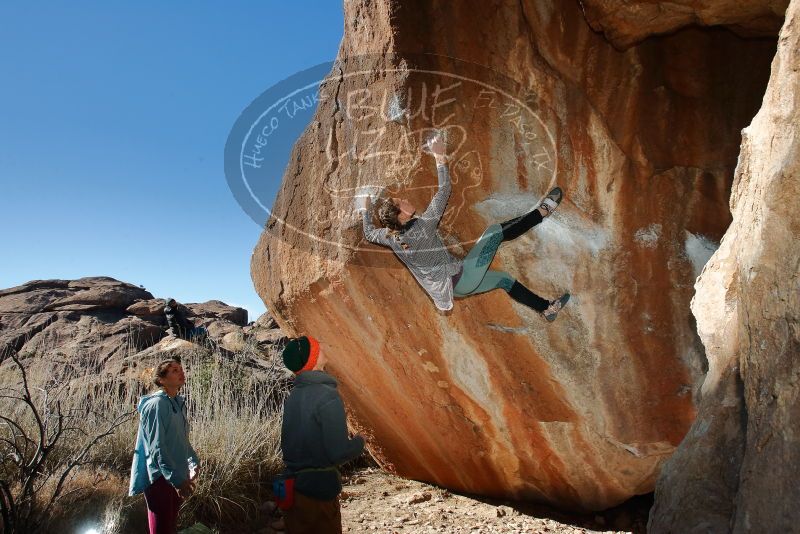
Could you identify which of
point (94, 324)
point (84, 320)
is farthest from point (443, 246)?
point (84, 320)

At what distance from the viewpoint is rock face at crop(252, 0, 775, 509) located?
153 inches

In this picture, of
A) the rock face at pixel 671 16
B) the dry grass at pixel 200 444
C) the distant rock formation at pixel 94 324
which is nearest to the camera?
the rock face at pixel 671 16

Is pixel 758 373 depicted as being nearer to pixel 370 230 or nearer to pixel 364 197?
pixel 370 230

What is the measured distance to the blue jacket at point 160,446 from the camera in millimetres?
2996

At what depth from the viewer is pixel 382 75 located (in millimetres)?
3955

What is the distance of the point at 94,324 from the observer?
424 inches

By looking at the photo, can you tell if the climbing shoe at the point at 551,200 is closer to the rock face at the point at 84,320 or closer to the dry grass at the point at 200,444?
the dry grass at the point at 200,444

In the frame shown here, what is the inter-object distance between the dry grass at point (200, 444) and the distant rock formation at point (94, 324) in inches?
43.6

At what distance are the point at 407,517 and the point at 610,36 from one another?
385 cm

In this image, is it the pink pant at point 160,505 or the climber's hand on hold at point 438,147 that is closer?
the pink pant at point 160,505

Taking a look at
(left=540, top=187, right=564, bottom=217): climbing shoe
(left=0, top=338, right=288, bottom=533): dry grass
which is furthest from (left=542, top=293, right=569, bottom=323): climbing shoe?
(left=0, top=338, right=288, bottom=533): dry grass

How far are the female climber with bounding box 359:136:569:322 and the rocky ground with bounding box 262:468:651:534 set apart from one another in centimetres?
169

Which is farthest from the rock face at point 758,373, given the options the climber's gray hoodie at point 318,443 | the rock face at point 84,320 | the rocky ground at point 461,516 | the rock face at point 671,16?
the rock face at point 84,320

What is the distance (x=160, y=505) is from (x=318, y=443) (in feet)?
3.49
